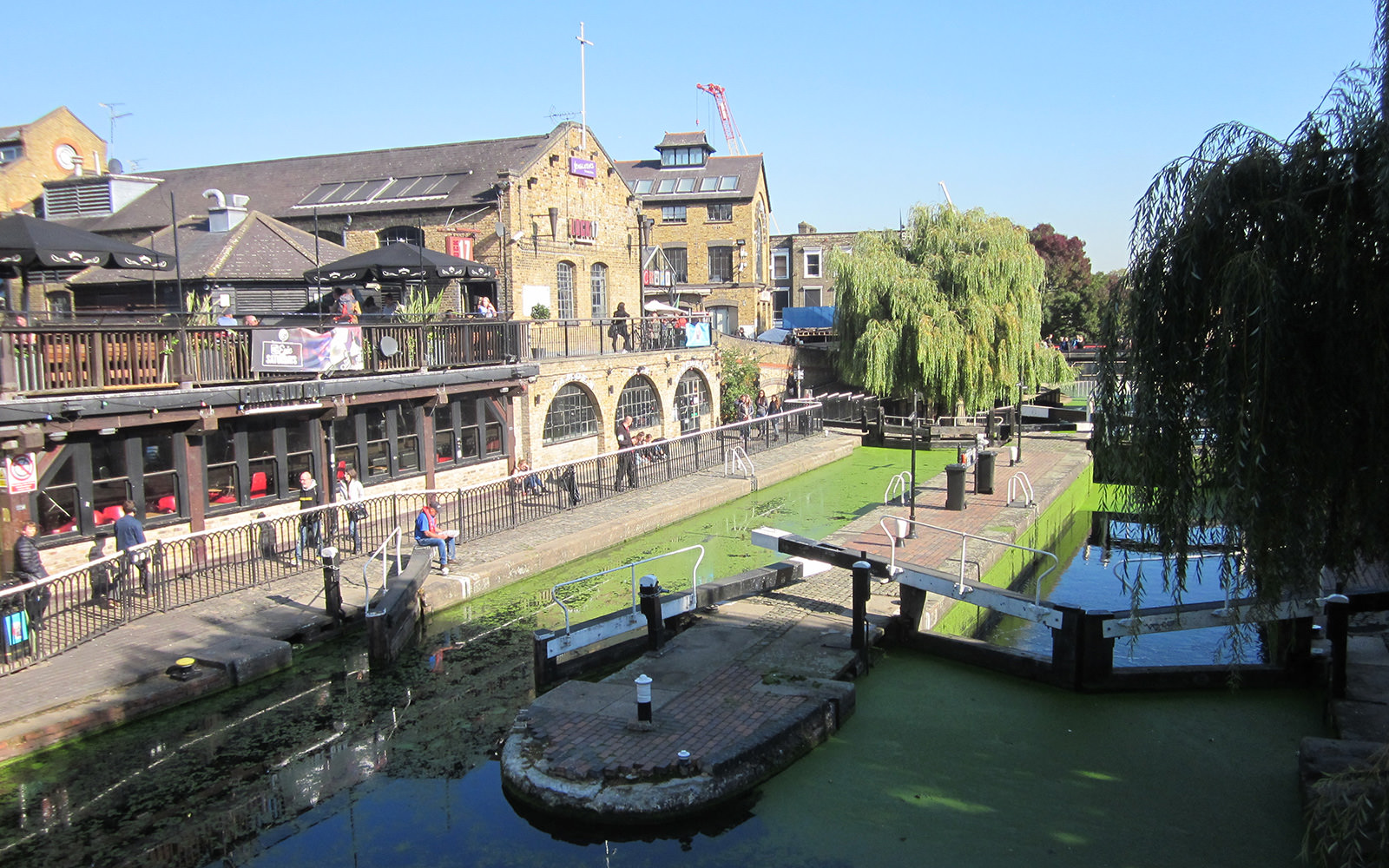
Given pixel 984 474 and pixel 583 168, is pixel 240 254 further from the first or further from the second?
pixel 984 474

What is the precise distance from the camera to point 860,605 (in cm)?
1017

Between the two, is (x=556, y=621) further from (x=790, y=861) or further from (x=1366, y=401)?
(x=1366, y=401)

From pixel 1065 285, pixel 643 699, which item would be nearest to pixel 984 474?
pixel 643 699

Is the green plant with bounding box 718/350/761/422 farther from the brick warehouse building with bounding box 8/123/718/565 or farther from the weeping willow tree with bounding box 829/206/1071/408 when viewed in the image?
the weeping willow tree with bounding box 829/206/1071/408

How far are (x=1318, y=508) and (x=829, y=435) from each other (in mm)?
22910

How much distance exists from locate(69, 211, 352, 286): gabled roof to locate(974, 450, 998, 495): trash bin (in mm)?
13522

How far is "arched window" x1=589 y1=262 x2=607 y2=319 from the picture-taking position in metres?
26.8

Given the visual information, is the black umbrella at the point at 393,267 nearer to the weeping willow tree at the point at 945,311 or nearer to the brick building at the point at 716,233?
Answer: the weeping willow tree at the point at 945,311

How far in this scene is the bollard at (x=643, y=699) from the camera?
8.15 m

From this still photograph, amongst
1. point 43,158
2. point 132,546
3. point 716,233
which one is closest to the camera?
point 132,546

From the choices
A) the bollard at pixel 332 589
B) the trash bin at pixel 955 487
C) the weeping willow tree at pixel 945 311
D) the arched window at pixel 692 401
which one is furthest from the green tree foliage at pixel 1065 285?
the bollard at pixel 332 589

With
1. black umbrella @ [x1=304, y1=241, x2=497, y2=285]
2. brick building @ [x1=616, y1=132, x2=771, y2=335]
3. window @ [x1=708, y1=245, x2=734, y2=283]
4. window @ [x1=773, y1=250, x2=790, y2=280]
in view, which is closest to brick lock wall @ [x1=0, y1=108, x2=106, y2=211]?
black umbrella @ [x1=304, y1=241, x2=497, y2=285]

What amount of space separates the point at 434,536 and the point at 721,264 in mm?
34892

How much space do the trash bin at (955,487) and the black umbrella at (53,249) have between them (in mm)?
12929
